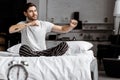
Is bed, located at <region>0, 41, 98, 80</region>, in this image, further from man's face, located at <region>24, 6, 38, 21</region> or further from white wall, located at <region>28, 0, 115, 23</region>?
white wall, located at <region>28, 0, 115, 23</region>

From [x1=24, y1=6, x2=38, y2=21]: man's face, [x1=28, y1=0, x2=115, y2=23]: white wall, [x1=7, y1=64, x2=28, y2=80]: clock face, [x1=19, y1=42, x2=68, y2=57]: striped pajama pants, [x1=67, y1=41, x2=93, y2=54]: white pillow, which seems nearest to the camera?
[x1=7, y1=64, x2=28, y2=80]: clock face

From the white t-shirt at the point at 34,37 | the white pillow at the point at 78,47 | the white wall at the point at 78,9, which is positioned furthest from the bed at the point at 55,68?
the white wall at the point at 78,9

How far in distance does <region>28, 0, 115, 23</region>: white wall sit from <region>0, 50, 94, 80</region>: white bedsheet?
13.1 ft

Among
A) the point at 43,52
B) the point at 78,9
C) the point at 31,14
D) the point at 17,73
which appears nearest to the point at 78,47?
the point at 43,52

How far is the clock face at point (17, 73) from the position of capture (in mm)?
2281

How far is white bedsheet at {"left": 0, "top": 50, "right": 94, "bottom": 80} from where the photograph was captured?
2.29m

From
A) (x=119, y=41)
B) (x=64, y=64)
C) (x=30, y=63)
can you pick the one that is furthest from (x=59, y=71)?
(x=119, y=41)

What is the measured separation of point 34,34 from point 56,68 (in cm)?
52

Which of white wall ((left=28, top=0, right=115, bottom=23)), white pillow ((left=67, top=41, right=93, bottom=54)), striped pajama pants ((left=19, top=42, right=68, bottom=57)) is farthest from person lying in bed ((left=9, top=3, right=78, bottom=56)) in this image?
white wall ((left=28, top=0, right=115, bottom=23))

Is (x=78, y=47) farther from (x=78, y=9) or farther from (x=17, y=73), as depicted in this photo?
(x=78, y=9)

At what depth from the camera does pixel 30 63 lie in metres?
2.32

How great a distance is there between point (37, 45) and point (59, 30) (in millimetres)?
272

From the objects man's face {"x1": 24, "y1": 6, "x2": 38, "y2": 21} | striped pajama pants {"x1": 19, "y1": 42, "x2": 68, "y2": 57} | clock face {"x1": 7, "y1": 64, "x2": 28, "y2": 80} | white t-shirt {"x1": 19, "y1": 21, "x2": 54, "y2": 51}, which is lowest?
clock face {"x1": 7, "y1": 64, "x2": 28, "y2": 80}

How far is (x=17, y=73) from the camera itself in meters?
2.29
